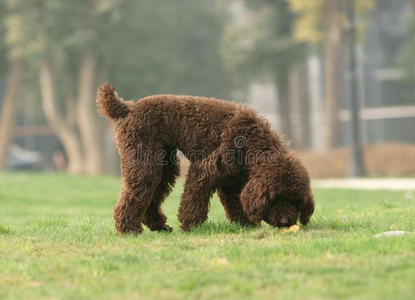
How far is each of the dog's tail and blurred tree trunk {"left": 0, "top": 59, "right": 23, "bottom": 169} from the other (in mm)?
23768

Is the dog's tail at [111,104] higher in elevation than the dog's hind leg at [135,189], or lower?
higher

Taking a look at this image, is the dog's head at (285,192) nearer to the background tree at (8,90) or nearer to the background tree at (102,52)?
the background tree at (102,52)

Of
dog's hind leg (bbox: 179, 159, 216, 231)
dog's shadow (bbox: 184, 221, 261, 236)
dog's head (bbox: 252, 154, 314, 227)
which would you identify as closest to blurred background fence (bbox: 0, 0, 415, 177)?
dog's shadow (bbox: 184, 221, 261, 236)

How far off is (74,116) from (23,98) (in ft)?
17.8

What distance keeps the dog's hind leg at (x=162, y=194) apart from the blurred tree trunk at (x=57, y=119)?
21692 mm

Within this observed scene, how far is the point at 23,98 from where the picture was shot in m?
35.5

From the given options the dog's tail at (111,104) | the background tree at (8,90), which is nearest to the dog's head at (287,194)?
the dog's tail at (111,104)

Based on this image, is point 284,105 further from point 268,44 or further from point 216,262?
point 216,262

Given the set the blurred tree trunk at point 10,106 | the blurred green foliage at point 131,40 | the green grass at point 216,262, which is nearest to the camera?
the green grass at point 216,262

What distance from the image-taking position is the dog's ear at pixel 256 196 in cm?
689

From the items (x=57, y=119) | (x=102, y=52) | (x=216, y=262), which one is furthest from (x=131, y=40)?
(x=216, y=262)

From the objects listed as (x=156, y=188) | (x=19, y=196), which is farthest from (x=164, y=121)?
(x=19, y=196)

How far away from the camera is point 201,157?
7188 millimetres

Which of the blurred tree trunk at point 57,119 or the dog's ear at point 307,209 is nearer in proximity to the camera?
the dog's ear at point 307,209
